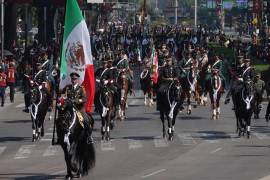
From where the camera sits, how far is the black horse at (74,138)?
21.9m

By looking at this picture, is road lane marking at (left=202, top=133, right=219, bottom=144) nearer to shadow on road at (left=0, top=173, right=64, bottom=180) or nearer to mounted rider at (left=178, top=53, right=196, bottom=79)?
mounted rider at (left=178, top=53, right=196, bottom=79)

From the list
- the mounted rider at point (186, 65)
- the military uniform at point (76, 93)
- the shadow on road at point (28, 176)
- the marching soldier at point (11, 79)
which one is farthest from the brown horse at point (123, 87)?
the military uniform at point (76, 93)

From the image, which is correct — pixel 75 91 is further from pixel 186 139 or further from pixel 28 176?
pixel 186 139

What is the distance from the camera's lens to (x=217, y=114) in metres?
38.4

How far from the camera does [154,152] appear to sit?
90.0ft

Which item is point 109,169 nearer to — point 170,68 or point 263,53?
point 170,68

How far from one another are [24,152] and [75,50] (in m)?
6.75

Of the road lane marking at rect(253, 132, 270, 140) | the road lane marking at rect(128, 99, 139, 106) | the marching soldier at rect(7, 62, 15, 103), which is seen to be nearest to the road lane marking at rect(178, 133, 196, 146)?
the road lane marking at rect(253, 132, 270, 140)

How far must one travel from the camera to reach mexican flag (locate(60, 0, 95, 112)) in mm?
21828

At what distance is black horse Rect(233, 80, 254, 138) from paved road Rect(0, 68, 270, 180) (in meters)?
0.47

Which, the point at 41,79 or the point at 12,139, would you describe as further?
the point at 12,139

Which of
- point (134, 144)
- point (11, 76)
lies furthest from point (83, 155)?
point (11, 76)

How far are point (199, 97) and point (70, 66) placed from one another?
22.9 m

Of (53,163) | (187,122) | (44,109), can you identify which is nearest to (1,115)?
(187,122)
